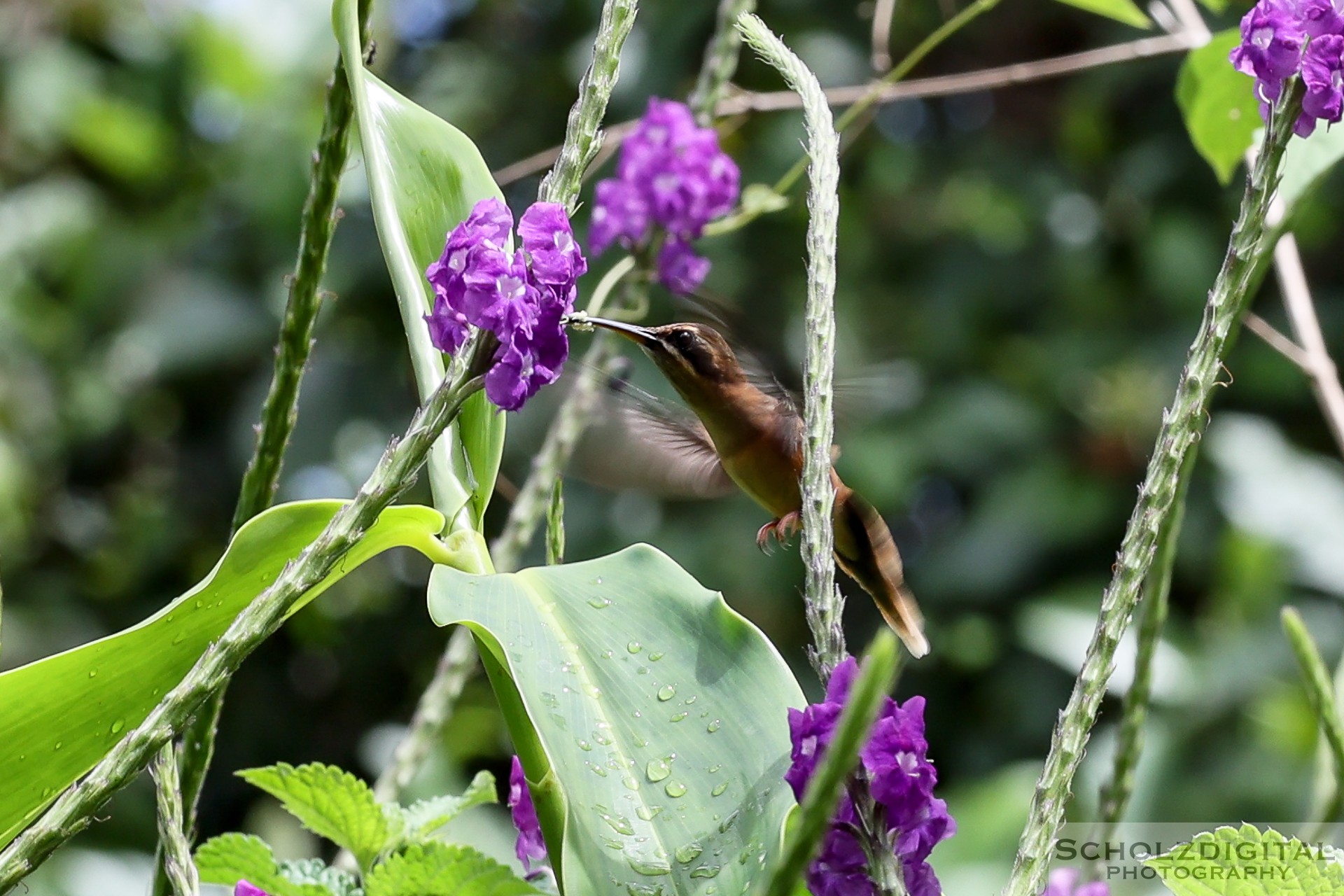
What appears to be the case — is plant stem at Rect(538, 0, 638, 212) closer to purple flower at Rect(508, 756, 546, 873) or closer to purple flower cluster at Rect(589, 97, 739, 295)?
purple flower at Rect(508, 756, 546, 873)

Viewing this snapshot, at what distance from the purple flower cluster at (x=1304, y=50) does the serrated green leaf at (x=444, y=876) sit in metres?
0.57

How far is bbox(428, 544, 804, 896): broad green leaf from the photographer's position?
602 millimetres

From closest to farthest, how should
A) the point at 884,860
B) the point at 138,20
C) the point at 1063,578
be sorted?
the point at 884,860 < the point at 1063,578 < the point at 138,20

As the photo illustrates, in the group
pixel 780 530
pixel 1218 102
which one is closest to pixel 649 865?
pixel 780 530


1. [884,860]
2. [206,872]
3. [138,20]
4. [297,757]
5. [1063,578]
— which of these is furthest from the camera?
[138,20]

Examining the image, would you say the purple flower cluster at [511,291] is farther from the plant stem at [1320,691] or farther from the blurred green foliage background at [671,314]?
the blurred green foliage background at [671,314]

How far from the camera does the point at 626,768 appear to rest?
634mm

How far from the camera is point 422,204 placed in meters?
0.78

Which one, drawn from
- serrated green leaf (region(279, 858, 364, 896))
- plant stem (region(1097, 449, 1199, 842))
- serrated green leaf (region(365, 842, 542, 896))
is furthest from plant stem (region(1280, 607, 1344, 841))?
serrated green leaf (region(279, 858, 364, 896))

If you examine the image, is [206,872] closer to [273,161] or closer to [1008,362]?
[273,161]

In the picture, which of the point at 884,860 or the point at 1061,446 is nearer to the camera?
the point at 884,860

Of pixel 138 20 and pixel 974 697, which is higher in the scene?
pixel 138 20

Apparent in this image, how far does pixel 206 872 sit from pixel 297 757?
3309 millimetres

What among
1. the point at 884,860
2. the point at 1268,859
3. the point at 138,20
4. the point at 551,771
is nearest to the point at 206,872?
the point at 551,771
